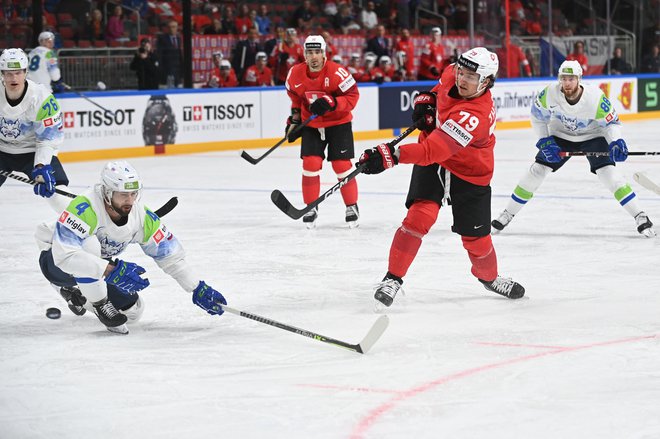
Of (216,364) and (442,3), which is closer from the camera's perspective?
(216,364)

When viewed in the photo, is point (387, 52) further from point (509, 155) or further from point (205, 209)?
Result: point (205, 209)

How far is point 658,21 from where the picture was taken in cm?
1812

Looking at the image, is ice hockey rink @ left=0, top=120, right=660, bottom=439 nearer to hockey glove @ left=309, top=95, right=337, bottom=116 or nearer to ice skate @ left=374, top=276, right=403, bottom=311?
ice skate @ left=374, top=276, right=403, bottom=311

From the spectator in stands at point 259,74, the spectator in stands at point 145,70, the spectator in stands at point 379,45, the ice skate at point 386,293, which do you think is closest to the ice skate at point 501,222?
the ice skate at point 386,293

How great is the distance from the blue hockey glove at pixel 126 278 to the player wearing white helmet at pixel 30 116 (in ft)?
6.49

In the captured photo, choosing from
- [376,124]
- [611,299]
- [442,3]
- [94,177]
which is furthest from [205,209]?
[442,3]

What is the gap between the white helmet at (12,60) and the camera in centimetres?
607

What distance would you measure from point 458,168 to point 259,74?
8894 millimetres

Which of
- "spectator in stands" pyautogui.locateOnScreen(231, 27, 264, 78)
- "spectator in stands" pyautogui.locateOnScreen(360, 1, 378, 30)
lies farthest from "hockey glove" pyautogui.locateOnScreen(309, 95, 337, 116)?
"spectator in stands" pyautogui.locateOnScreen(360, 1, 378, 30)

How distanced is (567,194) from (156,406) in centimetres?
607

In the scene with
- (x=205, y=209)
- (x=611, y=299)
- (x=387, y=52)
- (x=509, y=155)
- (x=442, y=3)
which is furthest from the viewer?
(x=442, y=3)

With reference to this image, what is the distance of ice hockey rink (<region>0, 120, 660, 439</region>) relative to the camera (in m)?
3.31

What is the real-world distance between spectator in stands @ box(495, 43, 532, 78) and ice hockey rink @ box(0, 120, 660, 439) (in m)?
8.66

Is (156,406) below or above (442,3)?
below
